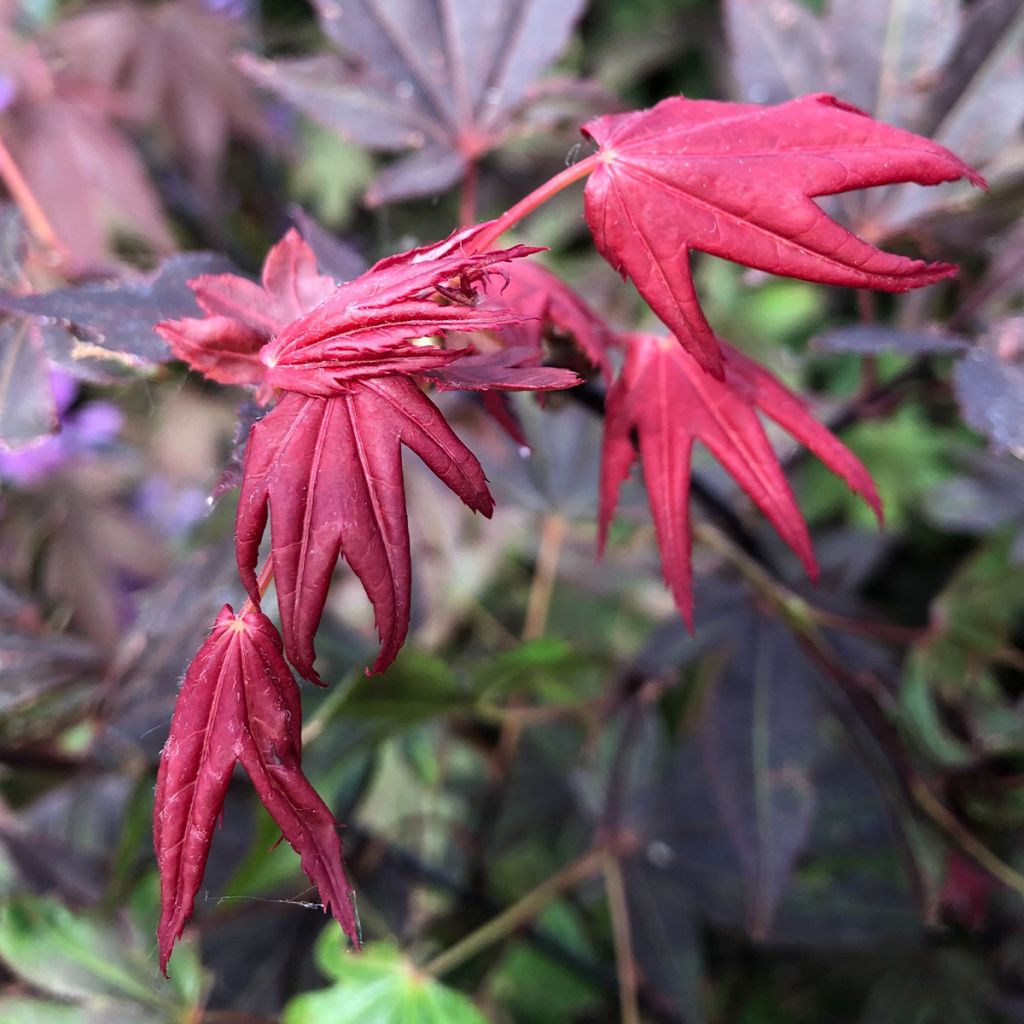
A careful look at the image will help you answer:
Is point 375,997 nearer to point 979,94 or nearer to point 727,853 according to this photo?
point 727,853

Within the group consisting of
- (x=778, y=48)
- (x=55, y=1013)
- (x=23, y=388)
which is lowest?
(x=55, y=1013)

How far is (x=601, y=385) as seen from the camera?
23.7 inches

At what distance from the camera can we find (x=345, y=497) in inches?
13.8

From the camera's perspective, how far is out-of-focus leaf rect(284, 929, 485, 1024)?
0.61m

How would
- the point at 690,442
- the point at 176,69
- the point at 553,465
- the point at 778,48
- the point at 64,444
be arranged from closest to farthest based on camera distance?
the point at 690,442
the point at 778,48
the point at 553,465
the point at 64,444
the point at 176,69

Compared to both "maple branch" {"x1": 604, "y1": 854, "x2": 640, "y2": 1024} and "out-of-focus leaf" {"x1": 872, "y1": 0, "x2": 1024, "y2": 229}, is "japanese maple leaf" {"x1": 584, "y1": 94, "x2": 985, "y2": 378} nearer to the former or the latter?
"out-of-focus leaf" {"x1": 872, "y1": 0, "x2": 1024, "y2": 229}

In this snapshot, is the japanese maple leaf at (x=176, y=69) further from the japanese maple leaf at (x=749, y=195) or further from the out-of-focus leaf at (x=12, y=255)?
the japanese maple leaf at (x=749, y=195)

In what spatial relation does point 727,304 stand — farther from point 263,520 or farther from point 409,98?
point 263,520

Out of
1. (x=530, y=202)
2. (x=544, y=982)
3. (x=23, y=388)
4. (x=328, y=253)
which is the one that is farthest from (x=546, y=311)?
(x=544, y=982)

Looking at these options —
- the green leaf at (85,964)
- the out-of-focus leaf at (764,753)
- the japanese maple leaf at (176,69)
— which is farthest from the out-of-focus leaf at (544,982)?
the japanese maple leaf at (176,69)

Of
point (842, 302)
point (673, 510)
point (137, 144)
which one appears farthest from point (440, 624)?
point (137, 144)

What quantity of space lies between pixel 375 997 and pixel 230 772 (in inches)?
14.1

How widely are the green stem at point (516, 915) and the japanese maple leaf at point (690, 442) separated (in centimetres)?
37

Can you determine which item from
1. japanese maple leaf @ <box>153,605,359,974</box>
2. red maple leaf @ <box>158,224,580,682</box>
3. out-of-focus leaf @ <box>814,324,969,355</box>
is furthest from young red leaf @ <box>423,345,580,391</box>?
out-of-focus leaf @ <box>814,324,969,355</box>
